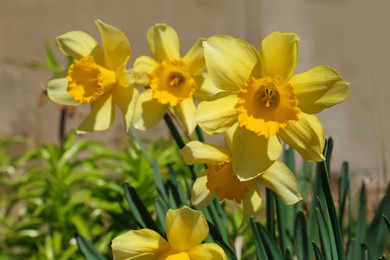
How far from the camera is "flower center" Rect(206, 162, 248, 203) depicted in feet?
3.24

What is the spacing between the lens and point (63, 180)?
95.3 inches

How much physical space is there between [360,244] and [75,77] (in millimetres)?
598

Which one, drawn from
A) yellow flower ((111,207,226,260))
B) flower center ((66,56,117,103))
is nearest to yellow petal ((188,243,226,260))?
yellow flower ((111,207,226,260))

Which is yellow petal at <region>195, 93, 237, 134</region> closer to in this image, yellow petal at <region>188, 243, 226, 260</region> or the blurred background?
yellow petal at <region>188, 243, 226, 260</region>

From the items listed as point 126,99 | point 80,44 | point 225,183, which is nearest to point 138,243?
point 225,183

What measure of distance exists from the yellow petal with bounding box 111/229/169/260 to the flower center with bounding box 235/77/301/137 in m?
0.19

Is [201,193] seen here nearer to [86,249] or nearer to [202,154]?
[202,154]

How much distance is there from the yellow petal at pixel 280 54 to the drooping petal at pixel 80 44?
0.31 m

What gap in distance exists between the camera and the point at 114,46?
1.08 m

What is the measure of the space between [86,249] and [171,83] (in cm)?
38

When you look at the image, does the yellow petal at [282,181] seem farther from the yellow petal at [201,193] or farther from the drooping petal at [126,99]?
the drooping petal at [126,99]

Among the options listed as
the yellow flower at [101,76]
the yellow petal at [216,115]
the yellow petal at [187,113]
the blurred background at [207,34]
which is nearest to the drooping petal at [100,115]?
the yellow flower at [101,76]

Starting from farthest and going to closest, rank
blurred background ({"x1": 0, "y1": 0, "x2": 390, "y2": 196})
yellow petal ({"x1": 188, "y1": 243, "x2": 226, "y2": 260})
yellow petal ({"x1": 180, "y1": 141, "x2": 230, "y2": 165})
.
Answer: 1. blurred background ({"x1": 0, "y1": 0, "x2": 390, "y2": 196})
2. yellow petal ({"x1": 180, "y1": 141, "x2": 230, "y2": 165})
3. yellow petal ({"x1": 188, "y1": 243, "x2": 226, "y2": 260})

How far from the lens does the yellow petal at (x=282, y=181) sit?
0.99 meters
